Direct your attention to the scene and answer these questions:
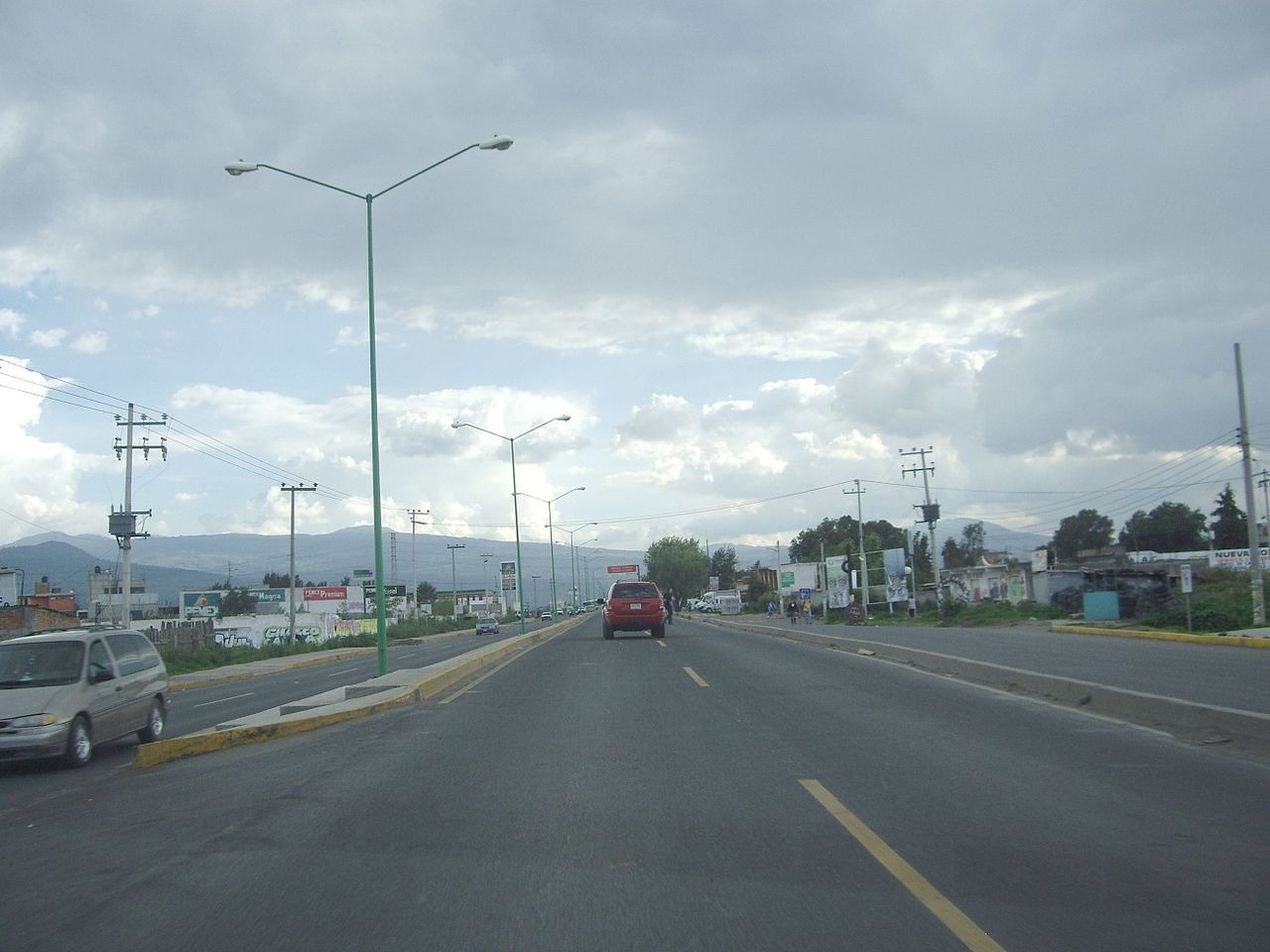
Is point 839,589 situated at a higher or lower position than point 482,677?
higher

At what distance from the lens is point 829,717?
12.9 metres

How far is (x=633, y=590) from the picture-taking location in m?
35.7

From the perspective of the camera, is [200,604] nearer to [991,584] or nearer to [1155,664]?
[991,584]

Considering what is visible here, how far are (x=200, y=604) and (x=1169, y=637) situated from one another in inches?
3426

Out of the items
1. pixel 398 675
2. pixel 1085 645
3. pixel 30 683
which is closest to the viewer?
pixel 30 683

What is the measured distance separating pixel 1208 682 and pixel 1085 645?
1286cm

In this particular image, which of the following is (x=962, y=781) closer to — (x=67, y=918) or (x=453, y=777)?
(x=453, y=777)

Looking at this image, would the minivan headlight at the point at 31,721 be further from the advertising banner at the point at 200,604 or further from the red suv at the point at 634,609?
the advertising banner at the point at 200,604

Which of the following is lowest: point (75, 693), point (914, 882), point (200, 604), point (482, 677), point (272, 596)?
point (482, 677)

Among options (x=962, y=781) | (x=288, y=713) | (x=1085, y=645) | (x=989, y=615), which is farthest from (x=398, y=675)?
(x=989, y=615)

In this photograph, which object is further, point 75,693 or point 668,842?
point 75,693

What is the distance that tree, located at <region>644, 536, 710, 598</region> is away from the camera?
595 ft

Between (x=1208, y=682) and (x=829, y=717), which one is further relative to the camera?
(x=1208, y=682)

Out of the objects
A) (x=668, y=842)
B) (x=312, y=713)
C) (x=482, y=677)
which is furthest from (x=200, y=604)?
(x=668, y=842)
